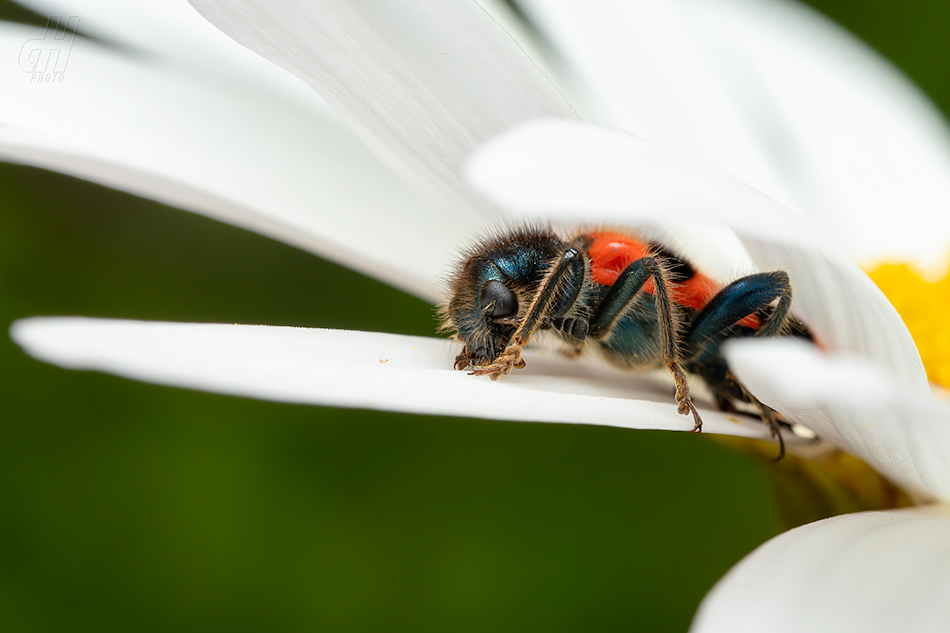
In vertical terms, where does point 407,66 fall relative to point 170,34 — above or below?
below

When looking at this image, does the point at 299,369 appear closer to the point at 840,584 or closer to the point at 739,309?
the point at 840,584

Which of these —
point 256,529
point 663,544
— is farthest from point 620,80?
point 256,529

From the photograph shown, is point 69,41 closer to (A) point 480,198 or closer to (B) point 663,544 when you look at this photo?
(A) point 480,198

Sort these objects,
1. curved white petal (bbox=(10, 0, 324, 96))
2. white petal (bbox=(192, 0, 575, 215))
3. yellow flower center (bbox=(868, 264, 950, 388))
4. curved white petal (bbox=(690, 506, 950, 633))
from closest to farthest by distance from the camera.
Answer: curved white petal (bbox=(690, 506, 950, 633)) < white petal (bbox=(192, 0, 575, 215)) < yellow flower center (bbox=(868, 264, 950, 388)) < curved white petal (bbox=(10, 0, 324, 96))

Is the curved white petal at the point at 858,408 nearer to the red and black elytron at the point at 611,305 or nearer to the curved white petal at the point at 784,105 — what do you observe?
the red and black elytron at the point at 611,305

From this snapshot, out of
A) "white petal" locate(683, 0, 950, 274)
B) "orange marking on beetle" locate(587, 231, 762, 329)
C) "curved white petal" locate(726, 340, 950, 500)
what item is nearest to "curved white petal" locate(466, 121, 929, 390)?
"curved white petal" locate(726, 340, 950, 500)

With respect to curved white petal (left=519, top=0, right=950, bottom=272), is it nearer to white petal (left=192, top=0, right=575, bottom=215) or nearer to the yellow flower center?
the yellow flower center

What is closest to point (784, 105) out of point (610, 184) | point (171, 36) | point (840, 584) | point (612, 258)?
point (612, 258)
